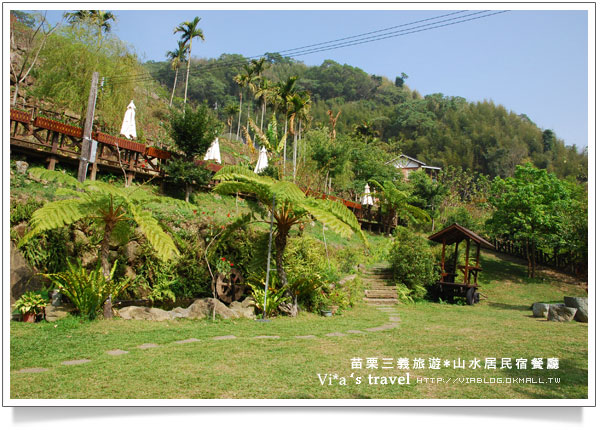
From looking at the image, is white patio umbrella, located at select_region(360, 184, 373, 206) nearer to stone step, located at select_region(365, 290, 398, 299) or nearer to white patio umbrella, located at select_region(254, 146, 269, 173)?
white patio umbrella, located at select_region(254, 146, 269, 173)

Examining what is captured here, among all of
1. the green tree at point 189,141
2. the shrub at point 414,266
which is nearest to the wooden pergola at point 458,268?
the shrub at point 414,266

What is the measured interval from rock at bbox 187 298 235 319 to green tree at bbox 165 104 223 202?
15.6ft

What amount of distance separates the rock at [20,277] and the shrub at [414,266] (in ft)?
27.3

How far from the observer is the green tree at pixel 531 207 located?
44.0ft

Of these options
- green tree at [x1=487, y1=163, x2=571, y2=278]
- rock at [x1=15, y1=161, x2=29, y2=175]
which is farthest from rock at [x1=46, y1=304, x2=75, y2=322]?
green tree at [x1=487, y1=163, x2=571, y2=278]

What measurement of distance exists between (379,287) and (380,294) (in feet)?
1.46

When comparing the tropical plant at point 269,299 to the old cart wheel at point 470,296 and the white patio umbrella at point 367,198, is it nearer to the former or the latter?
the old cart wheel at point 470,296

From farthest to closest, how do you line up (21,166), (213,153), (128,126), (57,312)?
1. (213,153)
2. (128,126)
3. (21,166)
4. (57,312)

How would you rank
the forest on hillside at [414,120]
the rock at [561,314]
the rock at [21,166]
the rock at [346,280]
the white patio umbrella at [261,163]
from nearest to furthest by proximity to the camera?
the rock at [561,314] < the rock at [21,166] < the rock at [346,280] < the white patio umbrella at [261,163] < the forest on hillside at [414,120]

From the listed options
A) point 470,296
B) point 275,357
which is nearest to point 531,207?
point 470,296

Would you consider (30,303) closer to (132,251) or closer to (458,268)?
(132,251)

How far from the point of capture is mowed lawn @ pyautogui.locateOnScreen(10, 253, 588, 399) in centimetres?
327

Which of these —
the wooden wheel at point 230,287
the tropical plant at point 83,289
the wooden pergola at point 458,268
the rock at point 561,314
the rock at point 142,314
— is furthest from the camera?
the wooden pergola at point 458,268

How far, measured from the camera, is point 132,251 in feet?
22.7
